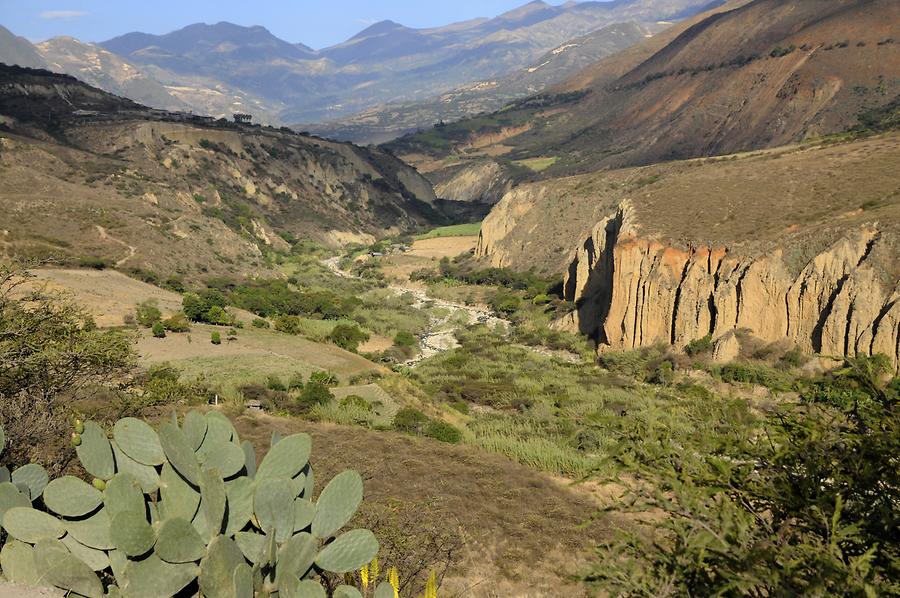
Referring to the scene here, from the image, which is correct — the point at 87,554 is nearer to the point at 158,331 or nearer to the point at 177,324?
the point at 158,331

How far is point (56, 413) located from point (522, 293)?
4163 cm

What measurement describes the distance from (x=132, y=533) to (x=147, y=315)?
30.8 m

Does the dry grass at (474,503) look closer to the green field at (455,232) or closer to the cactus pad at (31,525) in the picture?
the cactus pad at (31,525)

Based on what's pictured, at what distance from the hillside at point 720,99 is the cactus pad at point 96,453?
296ft

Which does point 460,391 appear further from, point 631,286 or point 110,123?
point 110,123

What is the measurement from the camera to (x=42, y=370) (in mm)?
11586

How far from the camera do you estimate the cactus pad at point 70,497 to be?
5.98 m

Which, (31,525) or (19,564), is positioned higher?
(31,525)

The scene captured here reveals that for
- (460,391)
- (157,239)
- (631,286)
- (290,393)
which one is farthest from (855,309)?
(157,239)

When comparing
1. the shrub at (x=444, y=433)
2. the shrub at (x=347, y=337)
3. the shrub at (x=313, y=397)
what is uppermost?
the shrub at (x=313, y=397)

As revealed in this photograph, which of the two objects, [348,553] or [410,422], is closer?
[348,553]

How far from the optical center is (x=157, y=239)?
167 feet

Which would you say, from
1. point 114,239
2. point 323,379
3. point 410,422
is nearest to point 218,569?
point 410,422

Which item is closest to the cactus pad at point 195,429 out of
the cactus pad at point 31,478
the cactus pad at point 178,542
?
the cactus pad at point 178,542
